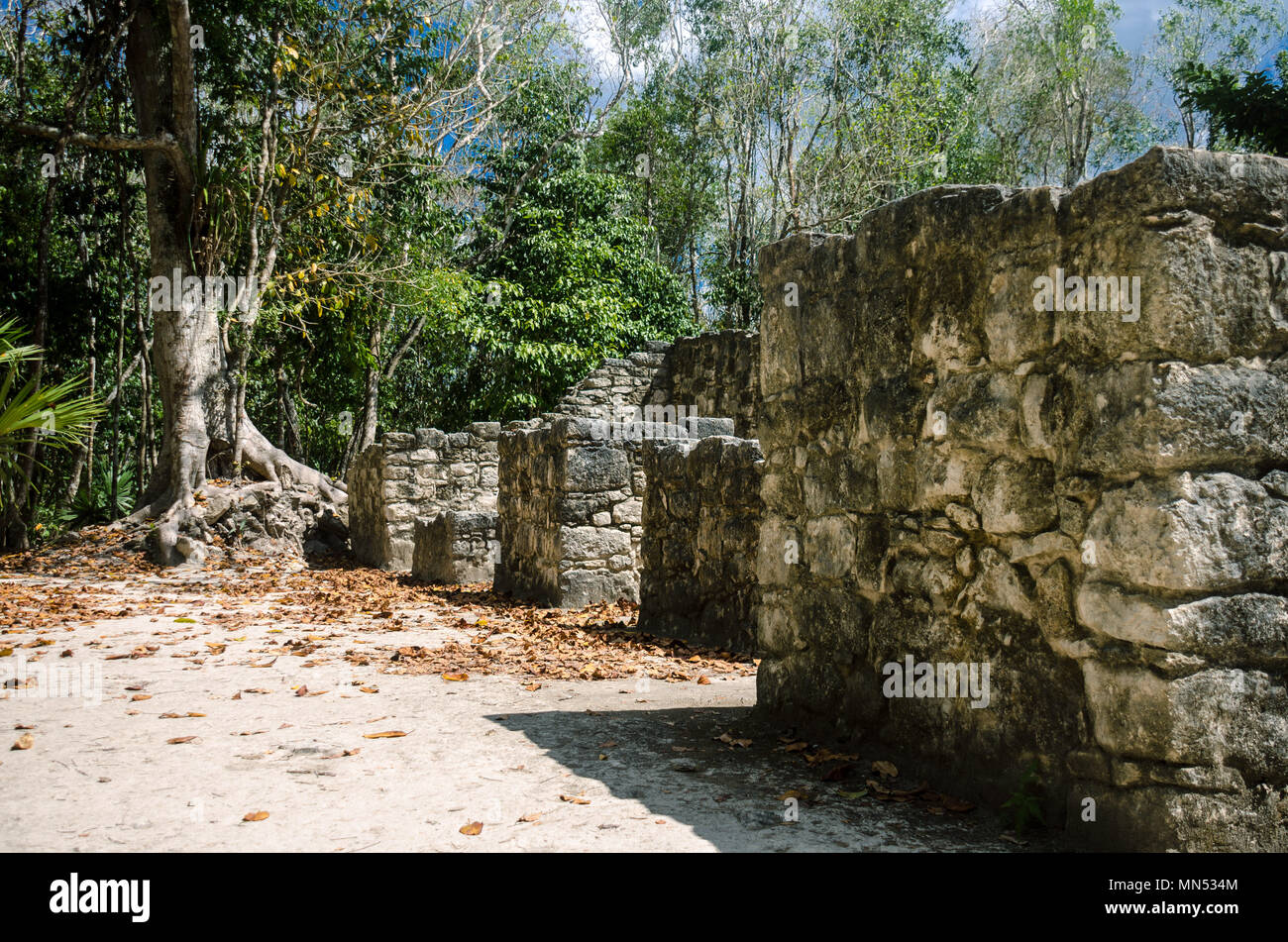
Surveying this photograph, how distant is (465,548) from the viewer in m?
10.2

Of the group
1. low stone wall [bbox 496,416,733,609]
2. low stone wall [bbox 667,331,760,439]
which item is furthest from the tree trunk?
low stone wall [bbox 496,416,733,609]

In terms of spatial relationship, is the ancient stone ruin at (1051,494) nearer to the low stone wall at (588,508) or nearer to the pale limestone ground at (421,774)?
the pale limestone ground at (421,774)

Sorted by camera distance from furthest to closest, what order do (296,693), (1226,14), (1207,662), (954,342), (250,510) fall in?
1. (1226,14)
2. (250,510)
3. (296,693)
4. (954,342)
5. (1207,662)

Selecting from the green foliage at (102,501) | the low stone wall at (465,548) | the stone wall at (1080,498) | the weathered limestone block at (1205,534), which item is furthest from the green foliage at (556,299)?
Answer: the weathered limestone block at (1205,534)

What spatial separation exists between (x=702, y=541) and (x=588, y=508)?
189cm

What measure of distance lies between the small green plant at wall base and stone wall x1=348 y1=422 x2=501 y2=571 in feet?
31.6

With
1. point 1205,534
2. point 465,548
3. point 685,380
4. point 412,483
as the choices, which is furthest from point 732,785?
point 685,380

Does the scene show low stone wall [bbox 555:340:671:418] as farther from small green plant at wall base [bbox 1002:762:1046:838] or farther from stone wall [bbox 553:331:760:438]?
small green plant at wall base [bbox 1002:762:1046:838]

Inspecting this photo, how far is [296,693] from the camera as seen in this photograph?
207 inches

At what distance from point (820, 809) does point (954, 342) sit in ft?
5.66

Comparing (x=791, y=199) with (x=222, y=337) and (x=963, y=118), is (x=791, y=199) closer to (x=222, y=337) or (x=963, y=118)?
(x=963, y=118)

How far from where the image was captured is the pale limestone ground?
3.06 meters

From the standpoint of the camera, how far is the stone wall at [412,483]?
12.1 m
